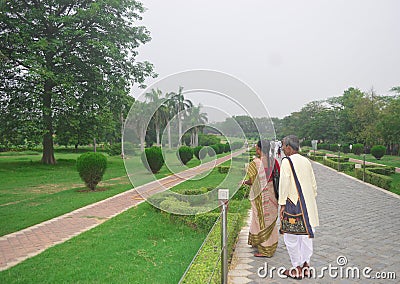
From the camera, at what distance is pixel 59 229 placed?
248 inches

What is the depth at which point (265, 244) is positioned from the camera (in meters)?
→ 4.62

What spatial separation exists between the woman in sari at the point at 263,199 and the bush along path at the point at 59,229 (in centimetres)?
317

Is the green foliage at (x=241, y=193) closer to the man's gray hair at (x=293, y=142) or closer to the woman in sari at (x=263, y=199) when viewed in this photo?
the woman in sari at (x=263, y=199)

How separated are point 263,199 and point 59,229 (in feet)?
12.8

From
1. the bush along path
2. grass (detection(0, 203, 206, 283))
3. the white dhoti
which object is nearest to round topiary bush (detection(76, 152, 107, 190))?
the bush along path

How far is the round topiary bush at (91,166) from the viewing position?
10.8 meters

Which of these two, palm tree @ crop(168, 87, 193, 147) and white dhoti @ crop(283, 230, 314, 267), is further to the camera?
palm tree @ crop(168, 87, 193, 147)

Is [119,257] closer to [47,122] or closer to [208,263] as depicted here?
[208,263]

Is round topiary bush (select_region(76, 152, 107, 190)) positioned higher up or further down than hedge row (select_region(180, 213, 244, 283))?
higher up

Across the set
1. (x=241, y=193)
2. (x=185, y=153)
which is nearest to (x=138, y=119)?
(x=241, y=193)

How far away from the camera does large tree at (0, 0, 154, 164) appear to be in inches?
650

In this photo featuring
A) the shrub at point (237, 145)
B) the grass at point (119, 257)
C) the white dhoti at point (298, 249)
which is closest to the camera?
the white dhoti at point (298, 249)

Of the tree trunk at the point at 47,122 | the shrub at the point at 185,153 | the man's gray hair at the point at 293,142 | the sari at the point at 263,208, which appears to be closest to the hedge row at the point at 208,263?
the sari at the point at 263,208

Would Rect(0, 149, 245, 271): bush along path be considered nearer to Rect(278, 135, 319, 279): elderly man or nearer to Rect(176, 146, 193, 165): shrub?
Rect(278, 135, 319, 279): elderly man
